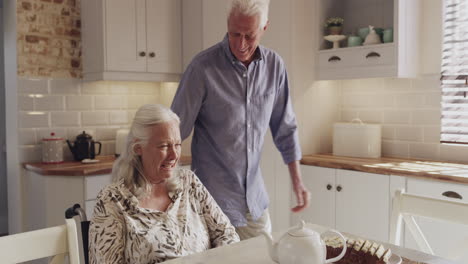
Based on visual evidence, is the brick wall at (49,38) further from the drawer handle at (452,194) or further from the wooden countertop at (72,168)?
the drawer handle at (452,194)

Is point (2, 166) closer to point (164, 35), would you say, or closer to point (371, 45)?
point (164, 35)

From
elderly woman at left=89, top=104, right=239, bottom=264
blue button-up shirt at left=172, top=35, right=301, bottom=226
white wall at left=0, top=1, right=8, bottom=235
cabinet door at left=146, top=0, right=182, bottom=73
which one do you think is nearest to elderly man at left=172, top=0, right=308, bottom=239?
blue button-up shirt at left=172, top=35, right=301, bottom=226

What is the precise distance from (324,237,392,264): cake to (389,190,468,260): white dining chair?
21.3 inches

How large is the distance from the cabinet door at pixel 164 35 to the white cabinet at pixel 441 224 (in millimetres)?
1978

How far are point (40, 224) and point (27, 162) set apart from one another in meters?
0.49

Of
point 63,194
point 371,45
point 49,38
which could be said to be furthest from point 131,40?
point 371,45

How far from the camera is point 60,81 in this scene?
3.50m

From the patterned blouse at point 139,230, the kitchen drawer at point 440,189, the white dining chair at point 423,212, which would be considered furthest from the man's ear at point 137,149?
the kitchen drawer at point 440,189

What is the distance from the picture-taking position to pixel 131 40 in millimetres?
3570

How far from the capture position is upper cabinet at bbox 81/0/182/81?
3442mm

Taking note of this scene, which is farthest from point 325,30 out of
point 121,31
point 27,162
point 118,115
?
point 27,162

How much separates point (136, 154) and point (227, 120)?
492mm

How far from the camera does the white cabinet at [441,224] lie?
2576mm

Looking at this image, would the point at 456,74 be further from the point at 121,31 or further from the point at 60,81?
the point at 60,81
